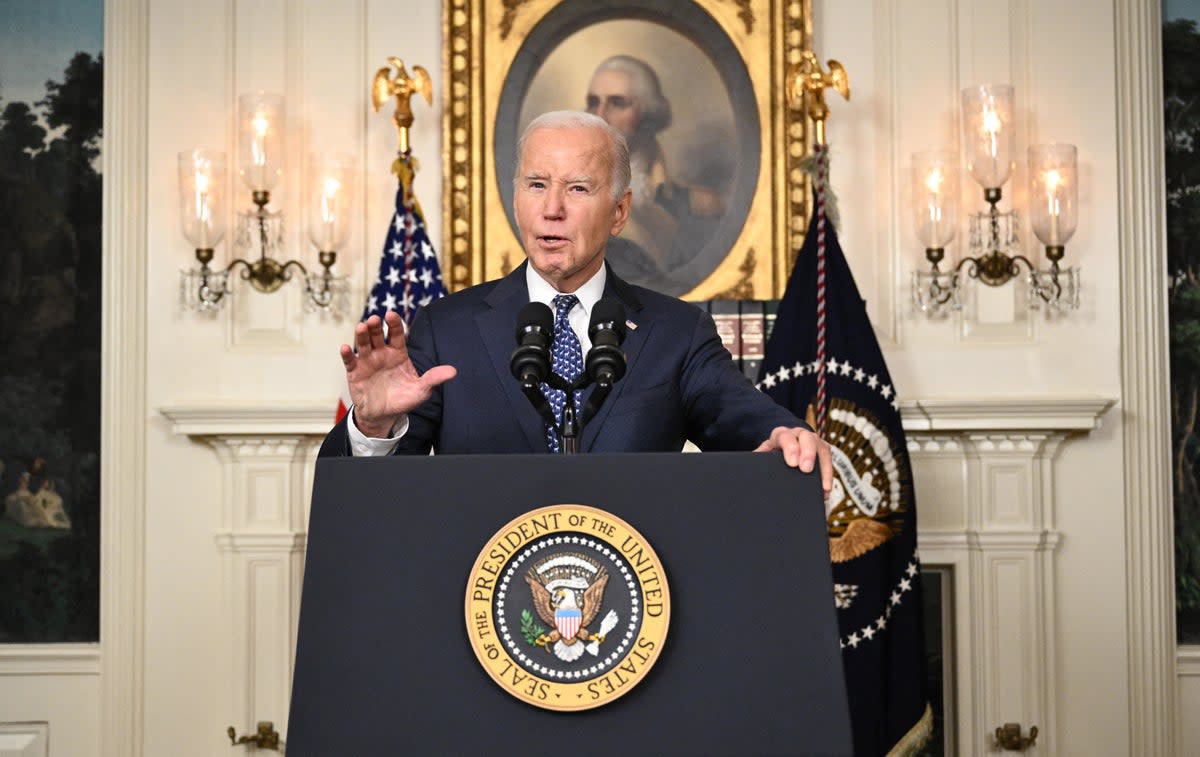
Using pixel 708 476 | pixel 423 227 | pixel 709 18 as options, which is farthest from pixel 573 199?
pixel 709 18

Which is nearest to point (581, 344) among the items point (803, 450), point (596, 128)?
point (596, 128)

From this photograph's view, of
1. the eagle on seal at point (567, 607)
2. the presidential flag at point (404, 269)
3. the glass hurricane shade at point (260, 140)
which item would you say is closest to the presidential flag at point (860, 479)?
the presidential flag at point (404, 269)

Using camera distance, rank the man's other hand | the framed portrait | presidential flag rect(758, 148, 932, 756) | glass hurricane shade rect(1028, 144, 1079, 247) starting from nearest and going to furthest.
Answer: the man's other hand < presidential flag rect(758, 148, 932, 756) < glass hurricane shade rect(1028, 144, 1079, 247) < the framed portrait

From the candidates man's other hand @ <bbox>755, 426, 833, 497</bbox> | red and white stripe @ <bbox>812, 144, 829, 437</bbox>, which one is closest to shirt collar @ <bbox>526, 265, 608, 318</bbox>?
man's other hand @ <bbox>755, 426, 833, 497</bbox>

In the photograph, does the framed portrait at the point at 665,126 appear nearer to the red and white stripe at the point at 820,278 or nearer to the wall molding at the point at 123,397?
the red and white stripe at the point at 820,278

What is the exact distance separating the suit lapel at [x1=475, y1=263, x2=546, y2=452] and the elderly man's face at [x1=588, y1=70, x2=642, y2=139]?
8.98ft

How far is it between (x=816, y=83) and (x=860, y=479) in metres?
1.37

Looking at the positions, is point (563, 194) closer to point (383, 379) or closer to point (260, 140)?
point (383, 379)

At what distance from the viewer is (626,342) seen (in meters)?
2.50

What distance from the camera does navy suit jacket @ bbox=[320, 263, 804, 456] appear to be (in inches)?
93.6

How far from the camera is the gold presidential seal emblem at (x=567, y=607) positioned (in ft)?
5.57

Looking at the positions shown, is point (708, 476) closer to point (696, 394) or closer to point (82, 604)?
point (696, 394)

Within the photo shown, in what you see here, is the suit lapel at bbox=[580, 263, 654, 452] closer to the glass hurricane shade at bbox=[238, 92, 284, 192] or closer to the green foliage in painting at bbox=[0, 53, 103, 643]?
the glass hurricane shade at bbox=[238, 92, 284, 192]

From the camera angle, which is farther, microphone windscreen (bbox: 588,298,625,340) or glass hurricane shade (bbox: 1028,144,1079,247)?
glass hurricane shade (bbox: 1028,144,1079,247)
